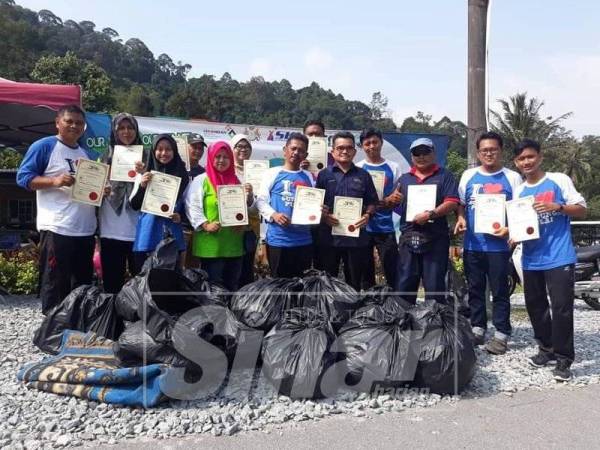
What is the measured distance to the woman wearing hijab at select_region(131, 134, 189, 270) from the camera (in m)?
4.25

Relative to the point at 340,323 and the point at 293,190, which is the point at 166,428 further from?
the point at 293,190

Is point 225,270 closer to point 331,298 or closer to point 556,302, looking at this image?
point 331,298

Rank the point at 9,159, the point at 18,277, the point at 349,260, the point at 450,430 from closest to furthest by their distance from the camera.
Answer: the point at 450,430
the point at 349,260
the point at 18,277
the point at 9,159

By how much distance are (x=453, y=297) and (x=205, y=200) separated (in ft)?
7.30

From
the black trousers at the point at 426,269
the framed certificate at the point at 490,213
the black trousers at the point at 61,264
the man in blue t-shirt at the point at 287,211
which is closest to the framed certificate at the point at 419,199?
the black trousers at the point at 426,269

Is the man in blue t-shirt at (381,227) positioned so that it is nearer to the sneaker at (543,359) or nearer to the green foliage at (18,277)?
the sneaker at (543,359)

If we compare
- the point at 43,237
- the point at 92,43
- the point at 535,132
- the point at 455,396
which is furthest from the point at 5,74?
the point at 92,43

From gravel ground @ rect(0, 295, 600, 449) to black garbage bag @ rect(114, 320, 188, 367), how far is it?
278mm

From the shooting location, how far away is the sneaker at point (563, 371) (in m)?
3.88

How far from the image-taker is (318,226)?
466 centimetres

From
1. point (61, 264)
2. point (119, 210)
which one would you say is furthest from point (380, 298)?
point (61, 264)

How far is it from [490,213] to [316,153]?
1.84 meters

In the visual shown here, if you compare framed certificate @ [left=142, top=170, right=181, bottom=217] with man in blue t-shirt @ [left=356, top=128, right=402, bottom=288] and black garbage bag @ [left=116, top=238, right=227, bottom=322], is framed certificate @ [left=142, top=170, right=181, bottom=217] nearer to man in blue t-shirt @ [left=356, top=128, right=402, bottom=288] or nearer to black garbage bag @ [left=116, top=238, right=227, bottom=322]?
black garbage bag @ [left=116, top=238, right=227, bottom=322]

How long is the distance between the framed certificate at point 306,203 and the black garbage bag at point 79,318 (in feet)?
5.34
